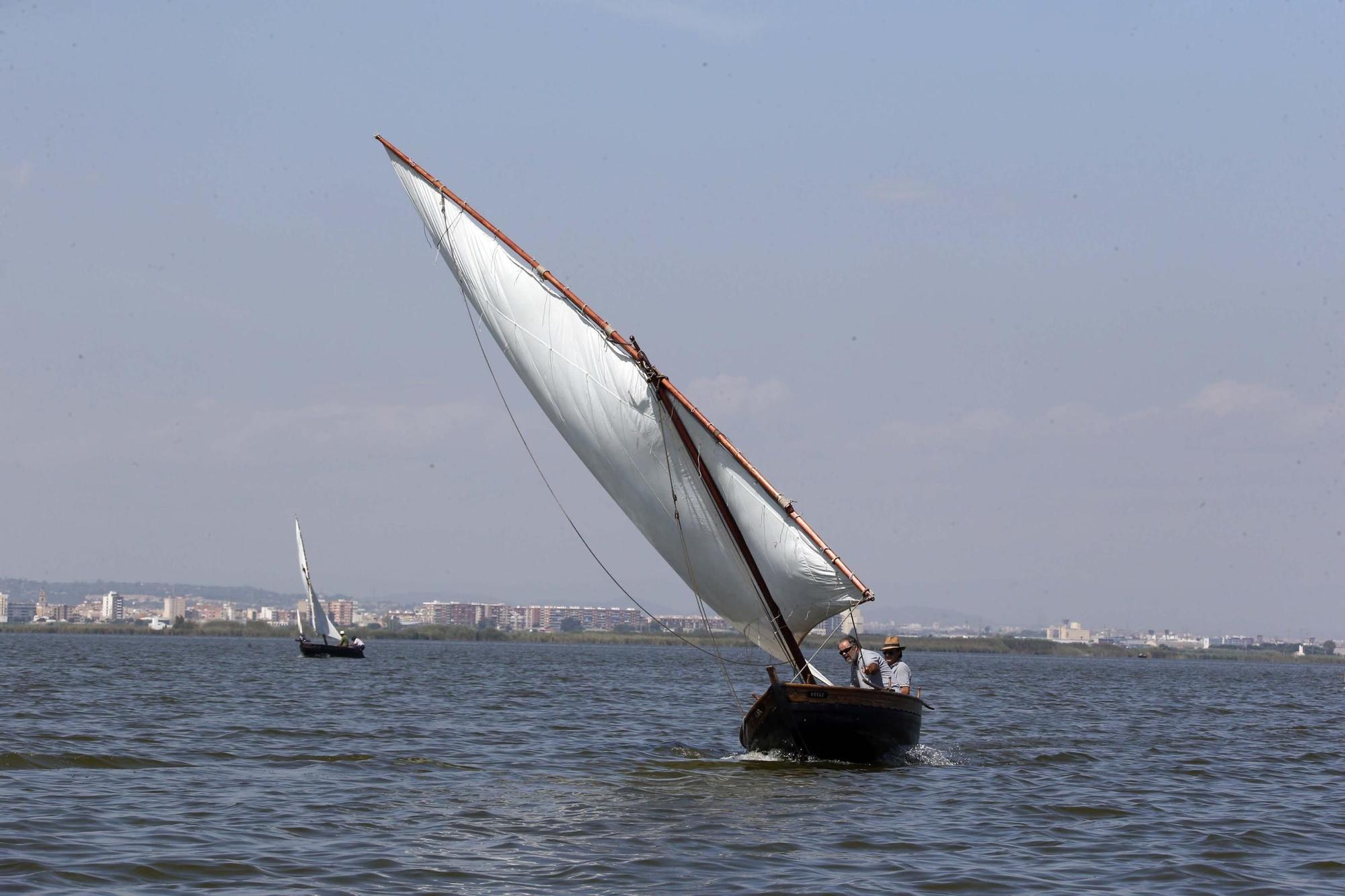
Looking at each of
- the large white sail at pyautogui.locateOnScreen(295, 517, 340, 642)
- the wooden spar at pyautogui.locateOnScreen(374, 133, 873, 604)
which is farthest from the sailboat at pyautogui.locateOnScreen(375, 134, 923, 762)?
the large white sail at pyautogui.locateOnScreen(295, 517, 340, 642)

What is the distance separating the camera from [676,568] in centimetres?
2811

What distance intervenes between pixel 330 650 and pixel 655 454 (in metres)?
67.9

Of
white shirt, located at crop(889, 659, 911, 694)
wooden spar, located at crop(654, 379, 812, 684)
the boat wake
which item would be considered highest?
wooden spar, located at crop(654, 379, 812, 684)

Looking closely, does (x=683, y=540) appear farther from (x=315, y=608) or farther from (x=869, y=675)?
(x=315, y=608)

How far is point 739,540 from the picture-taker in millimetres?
25984

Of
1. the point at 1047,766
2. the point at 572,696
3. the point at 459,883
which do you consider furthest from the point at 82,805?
the point at 572,696

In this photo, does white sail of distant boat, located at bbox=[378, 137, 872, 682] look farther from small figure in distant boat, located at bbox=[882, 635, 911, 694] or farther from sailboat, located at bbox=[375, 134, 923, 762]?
small figure in distant boat, located at bbox=[882, 635, 911, 694]

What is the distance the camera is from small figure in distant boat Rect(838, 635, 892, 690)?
85.2ft

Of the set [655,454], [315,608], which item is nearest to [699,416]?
[655,454]

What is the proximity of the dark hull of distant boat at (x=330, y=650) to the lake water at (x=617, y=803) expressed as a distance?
153ft

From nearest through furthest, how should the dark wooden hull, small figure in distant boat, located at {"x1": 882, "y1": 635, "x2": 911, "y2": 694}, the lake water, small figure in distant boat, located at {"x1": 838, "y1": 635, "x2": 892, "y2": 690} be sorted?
the lake water
the dark wooden hull
small figure in distant boat, located at {"x1": 838, "y1": 635, "x2": 892, "y2": 690}
small figure in distant boat, located at {"x1": 882, "y1": 635, "x2": 911, "y2": 694}

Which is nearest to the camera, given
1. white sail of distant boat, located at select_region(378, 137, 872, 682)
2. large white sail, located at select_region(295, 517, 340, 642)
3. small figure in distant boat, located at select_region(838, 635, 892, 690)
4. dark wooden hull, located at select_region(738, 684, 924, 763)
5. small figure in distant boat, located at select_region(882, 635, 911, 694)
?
dark wooden hull, located at select_region(738, 684, 924, 763)

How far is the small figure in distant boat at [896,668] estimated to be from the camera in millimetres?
26250

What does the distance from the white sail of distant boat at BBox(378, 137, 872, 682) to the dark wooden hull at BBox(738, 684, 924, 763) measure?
4.82 ft
